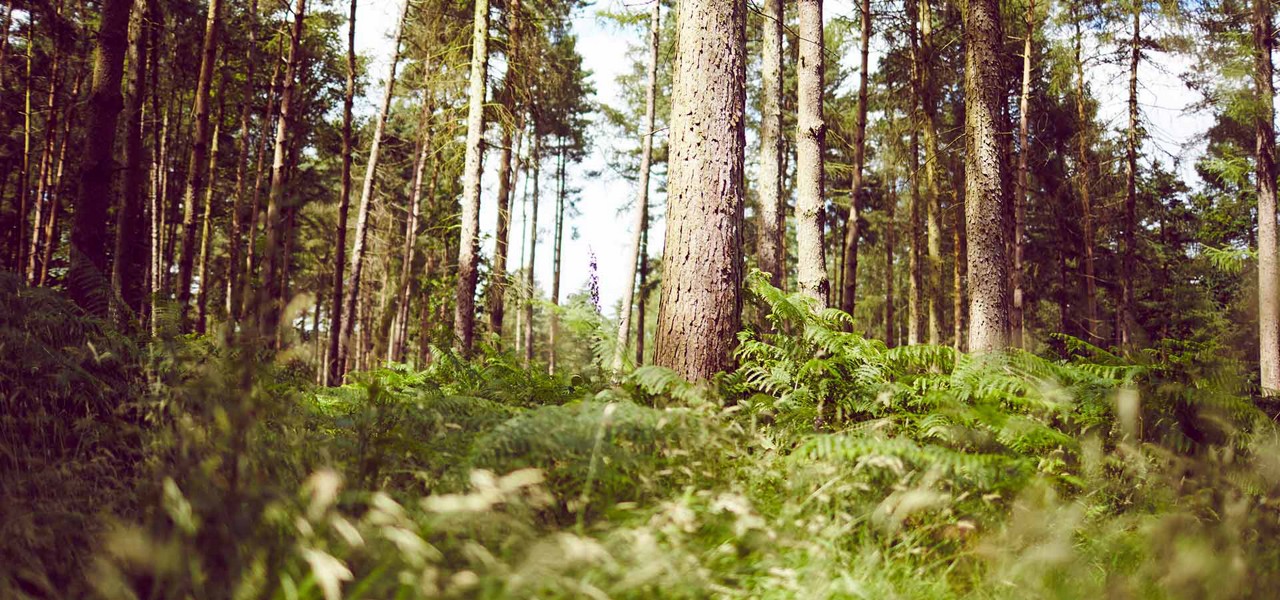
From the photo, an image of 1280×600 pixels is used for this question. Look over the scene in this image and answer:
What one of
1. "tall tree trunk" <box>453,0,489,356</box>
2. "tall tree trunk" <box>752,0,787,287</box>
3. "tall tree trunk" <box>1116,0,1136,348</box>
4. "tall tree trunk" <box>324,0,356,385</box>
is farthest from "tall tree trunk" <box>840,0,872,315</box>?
"tall tree trunk" <box>324,0,356,385</box>

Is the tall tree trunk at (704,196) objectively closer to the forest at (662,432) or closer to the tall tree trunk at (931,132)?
the forest at (662,432)

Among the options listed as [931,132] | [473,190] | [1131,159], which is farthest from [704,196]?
[1131,159]

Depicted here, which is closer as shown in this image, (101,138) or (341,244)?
(101,138)

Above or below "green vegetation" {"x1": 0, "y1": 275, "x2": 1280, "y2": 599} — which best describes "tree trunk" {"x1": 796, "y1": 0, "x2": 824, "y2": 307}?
above

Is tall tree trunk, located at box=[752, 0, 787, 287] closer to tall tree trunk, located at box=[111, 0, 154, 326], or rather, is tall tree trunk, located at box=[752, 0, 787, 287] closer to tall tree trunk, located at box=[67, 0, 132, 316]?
tall tree trunk, located at box=[67, 0, 132, 316]

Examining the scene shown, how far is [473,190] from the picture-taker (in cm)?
1021

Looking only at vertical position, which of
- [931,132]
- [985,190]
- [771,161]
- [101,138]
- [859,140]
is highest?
[931,132]

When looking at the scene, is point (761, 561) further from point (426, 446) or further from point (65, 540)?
point (65, 540)

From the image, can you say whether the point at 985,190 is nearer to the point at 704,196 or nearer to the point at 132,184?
the point at 704,196

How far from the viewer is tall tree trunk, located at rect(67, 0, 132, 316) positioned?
19.0ft

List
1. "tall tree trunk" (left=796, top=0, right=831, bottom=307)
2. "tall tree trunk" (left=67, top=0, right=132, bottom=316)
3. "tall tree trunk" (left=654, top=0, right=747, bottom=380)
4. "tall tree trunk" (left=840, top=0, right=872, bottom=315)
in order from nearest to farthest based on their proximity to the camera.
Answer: "tall tree trunk" (left=654, top=0, right=747, bottom=380) < "tall tree trunk" (left=67, top=0, right=132, bottom=316) < "tall tree trunk" (left=796, top=0, right=831, bottom=307) < "tall tree trunk" (left=840, top=0, right=872, bottom=315)

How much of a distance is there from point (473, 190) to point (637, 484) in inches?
329

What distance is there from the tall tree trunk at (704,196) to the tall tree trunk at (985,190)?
4553 mm

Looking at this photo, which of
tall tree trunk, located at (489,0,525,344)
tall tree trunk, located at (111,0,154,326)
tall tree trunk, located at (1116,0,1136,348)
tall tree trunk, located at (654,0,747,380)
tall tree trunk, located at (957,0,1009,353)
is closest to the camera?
tall tree trunk, located at (654,0,747,380)
